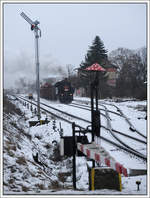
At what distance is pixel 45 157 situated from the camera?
646cm

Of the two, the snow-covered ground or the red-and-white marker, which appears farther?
the snow-covered ground

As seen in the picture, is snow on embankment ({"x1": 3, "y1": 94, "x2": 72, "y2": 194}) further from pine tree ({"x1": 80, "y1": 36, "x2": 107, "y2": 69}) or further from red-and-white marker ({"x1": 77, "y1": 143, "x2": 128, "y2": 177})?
pine tree ({"x1": 80, "y1": 36, "x2": 107, "y2": 69})

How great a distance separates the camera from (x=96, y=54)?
5797 millimetres

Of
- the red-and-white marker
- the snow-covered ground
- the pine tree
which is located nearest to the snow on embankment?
the snow-covered ground

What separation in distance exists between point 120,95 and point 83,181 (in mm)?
3713

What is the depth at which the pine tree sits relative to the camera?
5680 millimetres

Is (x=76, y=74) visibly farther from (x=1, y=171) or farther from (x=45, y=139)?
(x=1, y=171)

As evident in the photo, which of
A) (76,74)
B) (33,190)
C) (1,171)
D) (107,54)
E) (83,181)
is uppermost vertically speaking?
(107,54)

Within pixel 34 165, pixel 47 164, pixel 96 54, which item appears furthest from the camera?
pixel 47 164

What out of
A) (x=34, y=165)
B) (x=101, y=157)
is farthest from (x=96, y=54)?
(x=34, y=165)

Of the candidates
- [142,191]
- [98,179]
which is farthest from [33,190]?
[142,191]

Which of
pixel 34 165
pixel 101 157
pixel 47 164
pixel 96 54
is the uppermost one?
pixel 96 54

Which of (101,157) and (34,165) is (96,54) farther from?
(34,165)

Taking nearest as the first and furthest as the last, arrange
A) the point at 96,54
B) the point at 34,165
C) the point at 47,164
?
the point at 34,165 → the point at 96,54 → the point at 47,164
